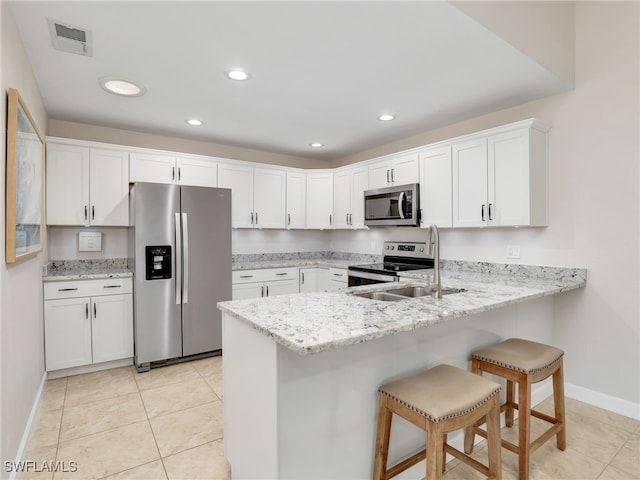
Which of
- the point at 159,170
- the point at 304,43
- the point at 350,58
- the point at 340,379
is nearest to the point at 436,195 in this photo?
the point at 350,58

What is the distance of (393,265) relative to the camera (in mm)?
3885

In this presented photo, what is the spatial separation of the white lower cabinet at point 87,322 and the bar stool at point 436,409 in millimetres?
2761

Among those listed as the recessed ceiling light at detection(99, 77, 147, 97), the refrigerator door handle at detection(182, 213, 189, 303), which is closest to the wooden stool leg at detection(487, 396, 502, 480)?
the refrigerator door handle at detection(182, 213, 189, 303)

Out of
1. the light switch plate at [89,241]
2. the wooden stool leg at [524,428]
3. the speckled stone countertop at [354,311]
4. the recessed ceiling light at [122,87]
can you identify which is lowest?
the wooden stool leg at [524,428]

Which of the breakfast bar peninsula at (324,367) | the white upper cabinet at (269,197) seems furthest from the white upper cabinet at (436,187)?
the white upper cabinet at (269,197)

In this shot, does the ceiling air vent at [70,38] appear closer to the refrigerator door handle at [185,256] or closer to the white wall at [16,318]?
the white wall at [16,318]

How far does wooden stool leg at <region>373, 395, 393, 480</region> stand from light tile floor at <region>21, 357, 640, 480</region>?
54cm

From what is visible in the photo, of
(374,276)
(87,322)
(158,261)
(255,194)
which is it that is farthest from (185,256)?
(374,276)

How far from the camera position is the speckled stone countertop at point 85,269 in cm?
311

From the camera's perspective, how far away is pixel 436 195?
135 inches

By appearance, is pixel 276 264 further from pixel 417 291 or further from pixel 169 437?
pixel 169 437

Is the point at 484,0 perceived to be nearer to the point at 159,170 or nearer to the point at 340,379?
the point at 340,379

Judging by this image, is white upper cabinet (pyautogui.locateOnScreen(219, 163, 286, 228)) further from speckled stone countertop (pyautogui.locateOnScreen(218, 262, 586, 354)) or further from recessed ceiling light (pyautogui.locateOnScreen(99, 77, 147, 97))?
speckled stone countertop (pyautogui.locateOnScreen(218, 262, 586, 354))

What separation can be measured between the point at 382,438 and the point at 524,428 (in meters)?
0.81
